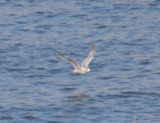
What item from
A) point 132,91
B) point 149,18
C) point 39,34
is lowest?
point 132,91

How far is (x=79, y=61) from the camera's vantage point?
66.2 feet

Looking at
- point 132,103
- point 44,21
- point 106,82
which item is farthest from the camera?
point 44,21

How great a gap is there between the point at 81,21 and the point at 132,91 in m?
6.55

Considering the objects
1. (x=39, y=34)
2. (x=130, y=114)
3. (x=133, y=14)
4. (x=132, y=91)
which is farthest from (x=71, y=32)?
(x=130, y=114)

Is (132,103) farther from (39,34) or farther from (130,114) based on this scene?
(39,34)

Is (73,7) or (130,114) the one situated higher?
(73,7)

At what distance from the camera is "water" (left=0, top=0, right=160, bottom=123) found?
1639cm

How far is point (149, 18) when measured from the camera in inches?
958

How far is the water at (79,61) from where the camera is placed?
16391 mm

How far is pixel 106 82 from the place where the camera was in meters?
18.4

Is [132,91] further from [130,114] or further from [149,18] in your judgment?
[149,18]

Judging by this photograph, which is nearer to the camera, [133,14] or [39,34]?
[39,34]

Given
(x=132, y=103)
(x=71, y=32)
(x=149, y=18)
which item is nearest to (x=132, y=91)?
(x=132, y=103)

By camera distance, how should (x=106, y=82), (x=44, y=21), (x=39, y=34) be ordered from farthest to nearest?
(x=44, y=21), (x=39, y=34), (x=106, y=82)
